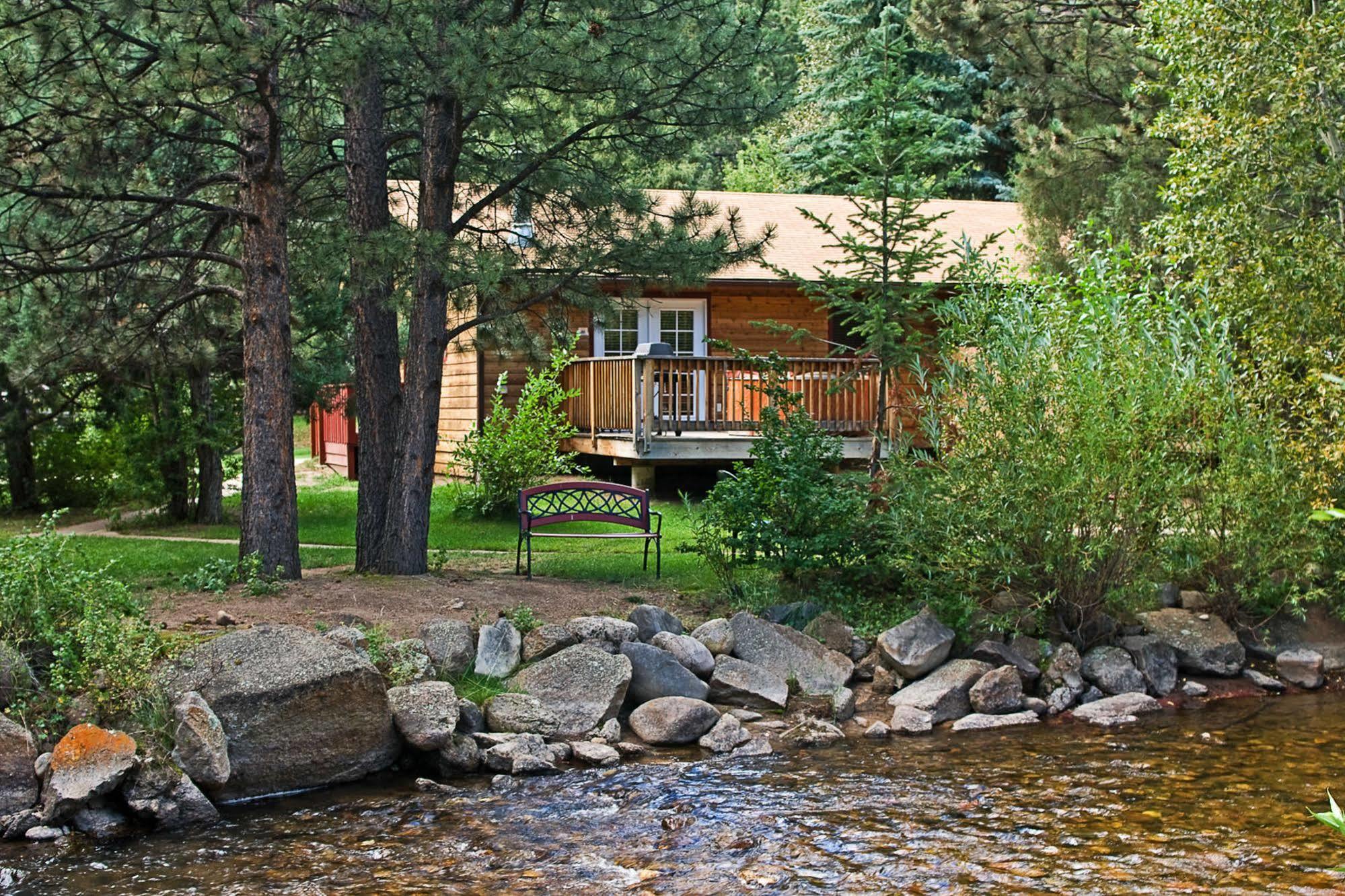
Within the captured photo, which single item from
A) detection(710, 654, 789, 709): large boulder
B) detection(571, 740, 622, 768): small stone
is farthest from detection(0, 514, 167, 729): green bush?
detection(710, 654, 789, 709): large boulder

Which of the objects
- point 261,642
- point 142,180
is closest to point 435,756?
point 261,642

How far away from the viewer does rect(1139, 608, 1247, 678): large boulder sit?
9.66m

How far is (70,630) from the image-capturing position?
7.19 m

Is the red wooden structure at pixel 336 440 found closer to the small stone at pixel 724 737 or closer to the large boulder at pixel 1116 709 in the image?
the small stone at pixel 724 737

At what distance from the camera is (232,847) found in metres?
6.21

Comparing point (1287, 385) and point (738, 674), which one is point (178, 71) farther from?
point (1287, 385)

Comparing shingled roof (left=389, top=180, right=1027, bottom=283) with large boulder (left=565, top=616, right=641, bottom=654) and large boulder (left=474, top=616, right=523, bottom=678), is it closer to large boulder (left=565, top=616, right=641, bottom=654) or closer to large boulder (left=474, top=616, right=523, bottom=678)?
large boulder (left=565, top=616, right=641, bottom=654)

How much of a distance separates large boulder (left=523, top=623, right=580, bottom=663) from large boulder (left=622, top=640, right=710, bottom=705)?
399 mm

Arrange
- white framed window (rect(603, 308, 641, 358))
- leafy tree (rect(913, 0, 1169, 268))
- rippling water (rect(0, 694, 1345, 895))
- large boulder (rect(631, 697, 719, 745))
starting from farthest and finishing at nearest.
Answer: white framed window (rect(603, 308, 641, 358)), leafy tree (rect(913, 0, 1169, 268)), large boulder (rect(631, 697, 719, 745)), rippling water (rect(0, 694, 1345, 895))

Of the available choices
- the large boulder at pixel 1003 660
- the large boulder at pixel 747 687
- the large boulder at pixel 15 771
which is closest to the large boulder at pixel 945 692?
the large boulder at pixel 1003 660

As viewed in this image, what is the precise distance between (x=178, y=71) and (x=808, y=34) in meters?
23.3

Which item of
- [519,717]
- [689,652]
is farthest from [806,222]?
[519,717]

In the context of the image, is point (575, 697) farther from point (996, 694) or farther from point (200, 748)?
point (996, 694)

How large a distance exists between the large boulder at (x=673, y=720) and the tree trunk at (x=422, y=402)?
311cm
